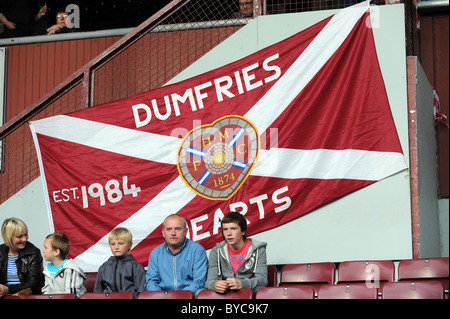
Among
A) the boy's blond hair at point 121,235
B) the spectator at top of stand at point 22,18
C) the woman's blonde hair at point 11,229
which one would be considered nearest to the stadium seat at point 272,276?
the boy's blond hair at point 121,235

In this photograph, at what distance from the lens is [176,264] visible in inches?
227

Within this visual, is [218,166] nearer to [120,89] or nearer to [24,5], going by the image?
[120,89]

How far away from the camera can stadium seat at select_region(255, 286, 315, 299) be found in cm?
482

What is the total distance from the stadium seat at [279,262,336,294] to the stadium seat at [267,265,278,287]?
65mm

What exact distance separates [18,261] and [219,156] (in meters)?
1.98

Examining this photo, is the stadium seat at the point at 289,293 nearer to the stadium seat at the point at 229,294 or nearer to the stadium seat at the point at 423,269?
the stadium seat at the point at 229,294

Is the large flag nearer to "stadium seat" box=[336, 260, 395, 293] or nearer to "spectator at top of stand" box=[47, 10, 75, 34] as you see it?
"stadium seat" box=[336, 260, 395, 293]

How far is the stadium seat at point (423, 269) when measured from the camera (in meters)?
5.13

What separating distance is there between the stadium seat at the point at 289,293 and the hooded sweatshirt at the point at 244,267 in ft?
1.40

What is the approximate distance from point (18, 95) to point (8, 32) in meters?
1.04

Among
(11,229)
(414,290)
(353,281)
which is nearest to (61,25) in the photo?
(11,229)

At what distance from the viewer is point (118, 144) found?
695 centimetres

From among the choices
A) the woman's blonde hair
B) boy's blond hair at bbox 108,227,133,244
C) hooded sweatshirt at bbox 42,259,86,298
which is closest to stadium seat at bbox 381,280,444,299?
boy's blond hair at bbox 108,227,133,244

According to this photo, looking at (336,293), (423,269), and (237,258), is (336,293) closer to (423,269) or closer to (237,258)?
(423,269)
